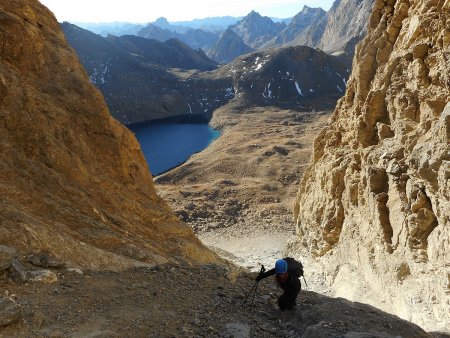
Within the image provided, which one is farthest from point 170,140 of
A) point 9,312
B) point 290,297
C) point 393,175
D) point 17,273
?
point 9,312

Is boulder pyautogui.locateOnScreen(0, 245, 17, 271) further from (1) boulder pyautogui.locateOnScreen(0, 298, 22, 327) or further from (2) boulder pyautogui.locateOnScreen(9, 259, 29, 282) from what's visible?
(1) boulder pyautogui.locateOnScreen(0, 298, 22, 327)

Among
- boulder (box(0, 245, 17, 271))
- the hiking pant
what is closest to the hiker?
the hiking pant

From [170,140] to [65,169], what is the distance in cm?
9388

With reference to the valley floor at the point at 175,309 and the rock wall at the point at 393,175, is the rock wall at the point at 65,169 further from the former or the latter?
the rock wall at the point at 393,175

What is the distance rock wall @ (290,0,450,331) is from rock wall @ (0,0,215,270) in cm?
890

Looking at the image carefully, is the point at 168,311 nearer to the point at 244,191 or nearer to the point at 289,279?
the point at 289,279

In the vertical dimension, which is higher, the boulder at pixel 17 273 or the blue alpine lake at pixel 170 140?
the boulder at pixel 17 273

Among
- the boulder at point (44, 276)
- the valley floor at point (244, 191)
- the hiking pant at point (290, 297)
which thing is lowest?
the valley floor at point (244, 191)

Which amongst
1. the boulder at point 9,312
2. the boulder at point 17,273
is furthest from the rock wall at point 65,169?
the boulder at point 9,312

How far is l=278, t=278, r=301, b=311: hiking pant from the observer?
11062 mm

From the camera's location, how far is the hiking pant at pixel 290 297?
11.1m

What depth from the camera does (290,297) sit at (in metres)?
11.2

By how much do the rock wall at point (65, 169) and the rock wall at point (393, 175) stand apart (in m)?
8.90

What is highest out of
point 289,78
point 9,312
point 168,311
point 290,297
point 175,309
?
point 289,78
